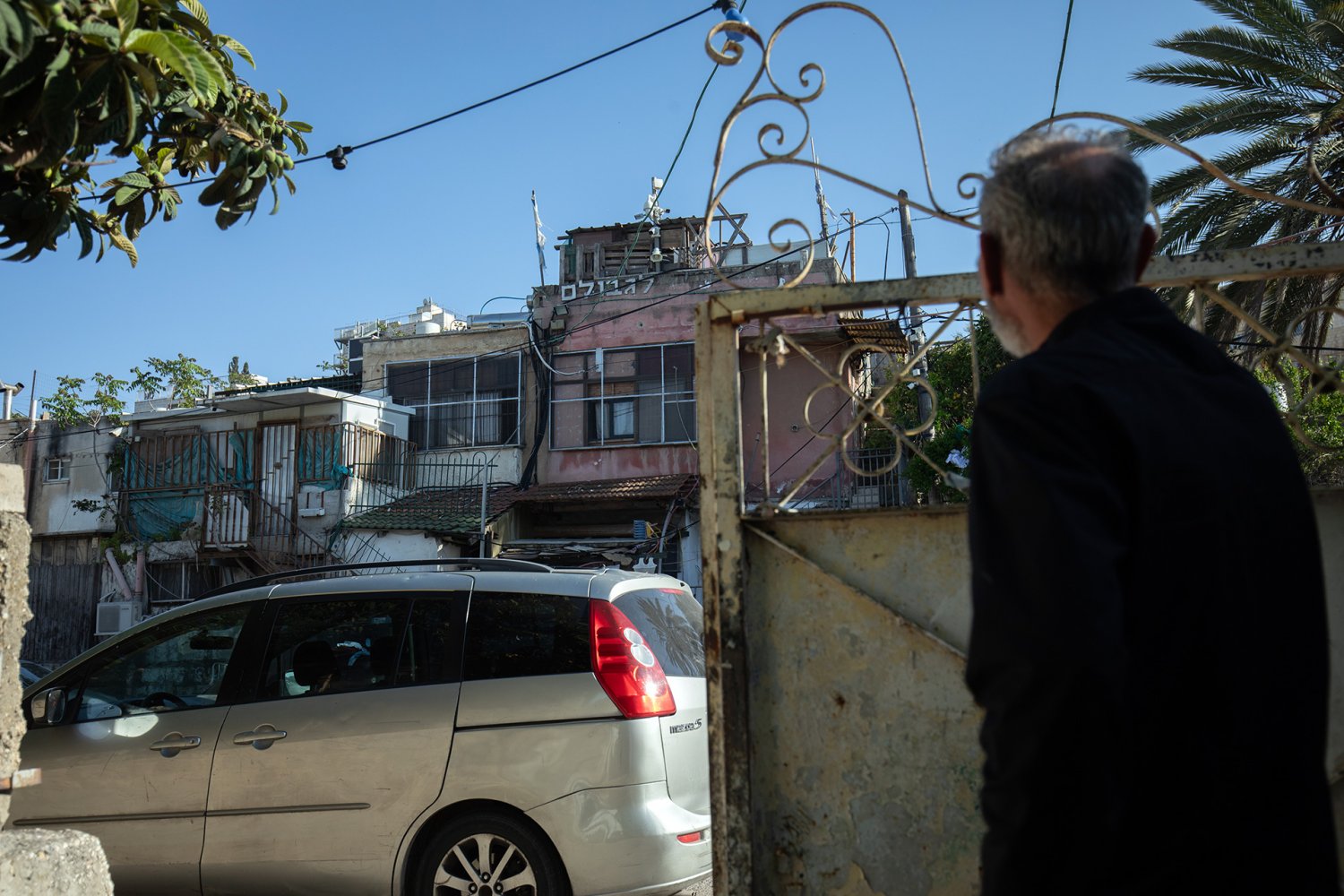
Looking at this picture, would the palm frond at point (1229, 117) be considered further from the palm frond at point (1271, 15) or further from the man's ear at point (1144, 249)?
the man's ear at point (1144, 249)

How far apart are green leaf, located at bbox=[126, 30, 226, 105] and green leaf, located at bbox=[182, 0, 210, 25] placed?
1.95 feet

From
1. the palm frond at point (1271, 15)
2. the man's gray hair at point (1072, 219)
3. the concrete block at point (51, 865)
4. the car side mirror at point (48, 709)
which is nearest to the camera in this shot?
the man's gray hair at point (1072, 219)

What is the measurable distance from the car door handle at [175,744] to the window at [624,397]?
18.2 metres

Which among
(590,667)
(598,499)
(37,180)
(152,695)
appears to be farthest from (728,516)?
(598,499)

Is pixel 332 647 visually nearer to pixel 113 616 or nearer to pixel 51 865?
pixel 51 865

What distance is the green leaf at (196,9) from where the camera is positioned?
388cm

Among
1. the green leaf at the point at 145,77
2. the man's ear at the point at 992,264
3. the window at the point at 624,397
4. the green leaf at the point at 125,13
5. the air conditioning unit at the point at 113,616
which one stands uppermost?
the window at the point at 624,397

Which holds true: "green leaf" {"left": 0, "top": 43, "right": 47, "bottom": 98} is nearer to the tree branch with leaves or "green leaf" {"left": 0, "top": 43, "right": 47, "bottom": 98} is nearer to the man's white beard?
the tree branch with leaves

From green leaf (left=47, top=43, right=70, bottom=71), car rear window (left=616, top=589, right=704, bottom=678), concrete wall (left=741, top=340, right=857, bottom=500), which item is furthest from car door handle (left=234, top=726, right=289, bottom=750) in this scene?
concrete wall (left=741, top=340, right=857, bottom=500)

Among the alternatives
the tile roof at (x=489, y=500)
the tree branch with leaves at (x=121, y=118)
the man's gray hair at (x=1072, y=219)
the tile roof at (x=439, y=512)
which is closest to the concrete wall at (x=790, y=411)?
the tile roof at (x=489, y=500)

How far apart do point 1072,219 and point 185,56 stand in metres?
2.80

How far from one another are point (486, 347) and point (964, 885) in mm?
22541

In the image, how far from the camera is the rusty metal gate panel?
3283 millimetres

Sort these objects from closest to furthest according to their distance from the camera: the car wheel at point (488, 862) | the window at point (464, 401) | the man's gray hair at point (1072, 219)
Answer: the man's gray hair at point (1072, 219) → the car wheel at point (488, 862) → the window at point (464, 401)
